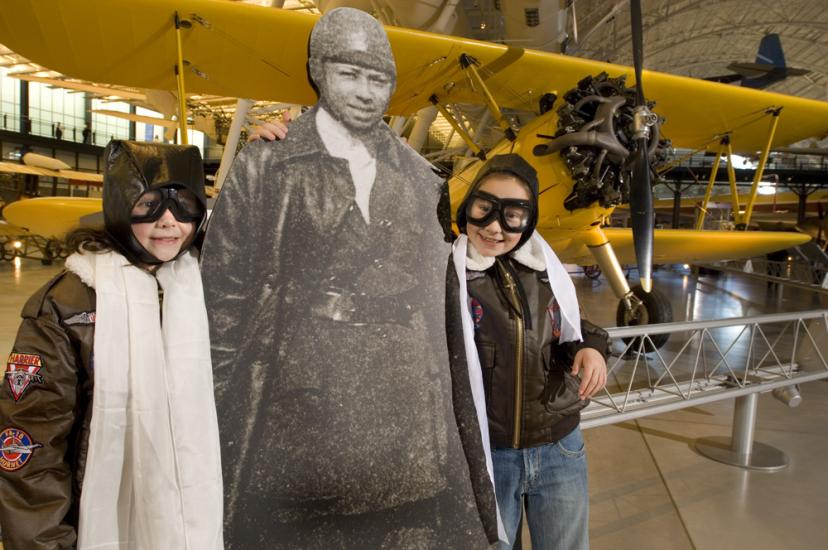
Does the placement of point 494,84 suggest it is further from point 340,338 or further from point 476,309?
point 340,338

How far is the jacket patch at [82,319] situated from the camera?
0.93 metres

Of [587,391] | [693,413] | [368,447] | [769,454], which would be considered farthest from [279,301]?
[693,413]

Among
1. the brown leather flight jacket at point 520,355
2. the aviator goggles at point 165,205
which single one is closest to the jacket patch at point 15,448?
the aviator goggles at point 165,205

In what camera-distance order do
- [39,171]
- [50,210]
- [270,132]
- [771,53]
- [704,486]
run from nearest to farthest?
[270,132] < [704,486] < [50,210] < [39,171] < [771,53]

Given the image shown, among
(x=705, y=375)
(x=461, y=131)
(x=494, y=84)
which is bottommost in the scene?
(x=705, y=375)

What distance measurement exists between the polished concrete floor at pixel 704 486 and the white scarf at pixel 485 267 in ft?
5.16

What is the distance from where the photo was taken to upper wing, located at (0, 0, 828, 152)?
3812 millimetres

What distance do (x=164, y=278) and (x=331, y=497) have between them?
53 centimetres

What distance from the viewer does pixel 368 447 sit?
40.5 inches

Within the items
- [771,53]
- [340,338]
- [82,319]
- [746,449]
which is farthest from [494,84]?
[771,53]

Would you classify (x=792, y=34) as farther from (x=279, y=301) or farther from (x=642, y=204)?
(x=279, y=301)

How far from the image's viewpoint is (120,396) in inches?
36.2

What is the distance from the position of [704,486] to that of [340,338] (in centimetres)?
294

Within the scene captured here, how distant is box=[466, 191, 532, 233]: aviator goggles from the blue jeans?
615 millimetres
